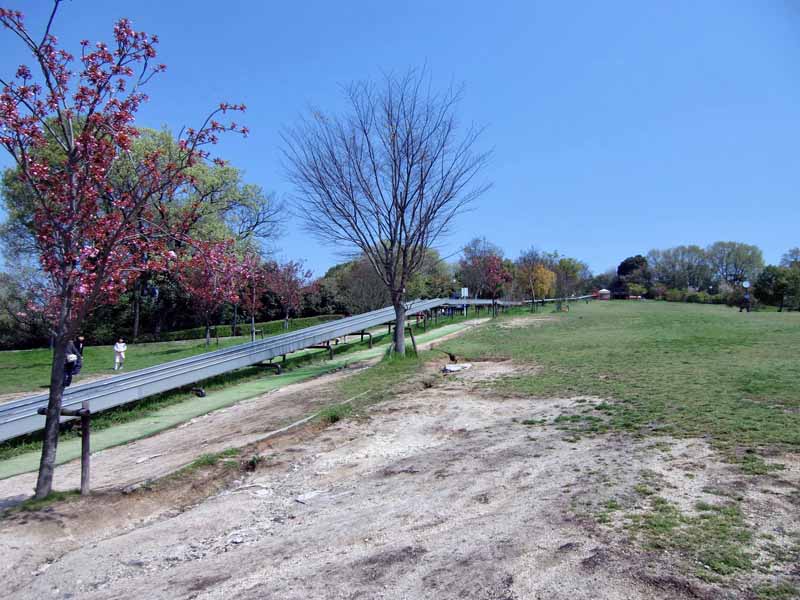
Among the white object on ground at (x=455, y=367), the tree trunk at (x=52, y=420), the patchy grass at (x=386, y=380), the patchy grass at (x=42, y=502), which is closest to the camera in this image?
the patchy grass at (x=42, y=502)

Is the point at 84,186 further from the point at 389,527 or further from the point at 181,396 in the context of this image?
the point at 181,396

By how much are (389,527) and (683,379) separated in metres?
7.92

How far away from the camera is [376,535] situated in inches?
175

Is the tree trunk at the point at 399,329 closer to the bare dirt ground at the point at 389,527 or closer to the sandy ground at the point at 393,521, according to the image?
the sandy ground at the point at 393,521

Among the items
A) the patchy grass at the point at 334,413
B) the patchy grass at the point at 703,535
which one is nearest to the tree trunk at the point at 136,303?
the patchy grass at the point at 334,413

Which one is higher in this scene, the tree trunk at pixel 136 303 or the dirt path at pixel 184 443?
the tree trunk at pixel 136 303

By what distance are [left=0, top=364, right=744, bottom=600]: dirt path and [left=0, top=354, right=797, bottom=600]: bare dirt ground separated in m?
0.02

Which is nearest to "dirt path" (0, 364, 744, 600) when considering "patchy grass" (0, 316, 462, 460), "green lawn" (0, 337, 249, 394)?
"patchy grass" (0, 316, 462, 460)

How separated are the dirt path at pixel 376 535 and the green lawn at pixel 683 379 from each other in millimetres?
1295

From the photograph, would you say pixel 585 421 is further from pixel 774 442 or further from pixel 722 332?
pixel 722 332

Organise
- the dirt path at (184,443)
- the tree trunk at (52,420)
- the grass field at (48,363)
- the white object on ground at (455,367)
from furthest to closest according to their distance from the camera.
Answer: the grass field at (48,363) → the white object on ground at (455,367) → the dirt path at (184,443) → the tree trunk at (52,420)

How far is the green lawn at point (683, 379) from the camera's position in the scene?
6569 mm

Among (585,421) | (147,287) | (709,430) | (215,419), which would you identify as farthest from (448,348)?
(147,287)

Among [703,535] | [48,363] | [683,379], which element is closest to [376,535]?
[703,535]
